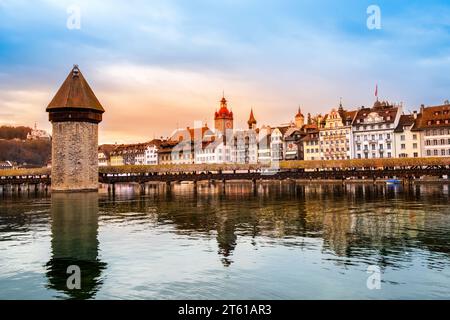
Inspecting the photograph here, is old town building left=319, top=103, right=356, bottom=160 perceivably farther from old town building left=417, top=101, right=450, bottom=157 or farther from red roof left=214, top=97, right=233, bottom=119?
red roof left=214, top=97, right=233, bottom=119

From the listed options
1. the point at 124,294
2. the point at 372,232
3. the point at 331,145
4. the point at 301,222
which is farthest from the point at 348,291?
the point at 331,145

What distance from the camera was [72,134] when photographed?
173 ft

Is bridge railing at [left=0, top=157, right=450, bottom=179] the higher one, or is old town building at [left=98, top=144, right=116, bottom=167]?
old town building at [left=98, top=144, right=116, bottom=167]

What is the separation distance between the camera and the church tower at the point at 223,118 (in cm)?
13275

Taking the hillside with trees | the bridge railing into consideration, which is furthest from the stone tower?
the hillside with trees

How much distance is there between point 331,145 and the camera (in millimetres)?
86438

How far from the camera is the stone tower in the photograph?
172ft

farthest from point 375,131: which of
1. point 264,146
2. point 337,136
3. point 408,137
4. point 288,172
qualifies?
point 264,146

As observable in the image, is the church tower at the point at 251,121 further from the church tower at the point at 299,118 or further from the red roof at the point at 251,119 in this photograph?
the church tower at the point at 299,118

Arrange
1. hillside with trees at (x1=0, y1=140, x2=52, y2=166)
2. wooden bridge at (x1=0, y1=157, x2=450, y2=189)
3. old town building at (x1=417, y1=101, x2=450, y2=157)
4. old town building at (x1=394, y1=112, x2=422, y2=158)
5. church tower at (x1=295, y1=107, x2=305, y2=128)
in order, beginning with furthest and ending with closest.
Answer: hillside with trees at (x1=0, y1=140, x2=52, y2=166)
church tower at (x1=295, y1=107, x2=305, y2=128)
old town building at (x1=394, y1=112, x2=422, y2=158)
old town building at (x1=417, y1=101, x2=450, y2=157)
wooden bridge at (x1=0, y1=157, x2=450, y2=189)

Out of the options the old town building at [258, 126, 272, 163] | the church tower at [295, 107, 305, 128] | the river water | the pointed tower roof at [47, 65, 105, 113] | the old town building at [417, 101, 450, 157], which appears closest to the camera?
the river water

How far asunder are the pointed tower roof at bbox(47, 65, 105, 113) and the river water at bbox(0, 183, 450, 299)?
30.4m

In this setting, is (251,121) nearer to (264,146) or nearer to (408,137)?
(264,146)

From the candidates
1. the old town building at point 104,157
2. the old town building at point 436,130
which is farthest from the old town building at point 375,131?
the old town building at point 104,157
